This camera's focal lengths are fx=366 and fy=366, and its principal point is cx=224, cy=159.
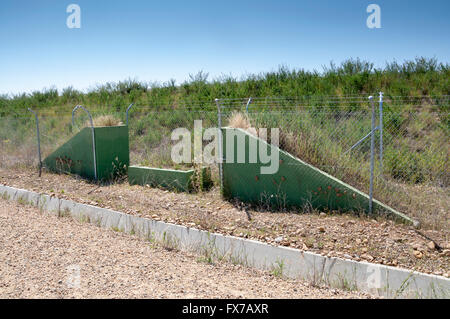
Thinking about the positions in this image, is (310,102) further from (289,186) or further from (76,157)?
(76,157)

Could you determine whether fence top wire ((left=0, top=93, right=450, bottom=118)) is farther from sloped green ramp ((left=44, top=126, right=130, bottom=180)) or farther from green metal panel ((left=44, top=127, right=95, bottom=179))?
green metal panel ((left=44, top=127, right=95, bottom=179))

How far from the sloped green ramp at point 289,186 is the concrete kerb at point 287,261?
4.63ft

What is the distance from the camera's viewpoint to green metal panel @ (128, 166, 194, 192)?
7.66 m

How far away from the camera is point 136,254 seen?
4645mm

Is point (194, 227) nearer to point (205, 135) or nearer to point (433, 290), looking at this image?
point (433, 290)

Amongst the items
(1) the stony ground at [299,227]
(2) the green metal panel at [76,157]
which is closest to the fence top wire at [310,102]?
(1) the stony ground at [299,227]

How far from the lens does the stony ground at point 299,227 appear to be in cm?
475

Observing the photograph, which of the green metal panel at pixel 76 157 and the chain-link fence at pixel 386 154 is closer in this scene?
the chain-link fence at pixel 386 154

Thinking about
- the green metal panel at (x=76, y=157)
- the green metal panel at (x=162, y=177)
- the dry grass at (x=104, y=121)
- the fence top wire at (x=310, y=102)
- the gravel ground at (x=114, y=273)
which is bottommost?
the gravel ground at (x=114, y=273)

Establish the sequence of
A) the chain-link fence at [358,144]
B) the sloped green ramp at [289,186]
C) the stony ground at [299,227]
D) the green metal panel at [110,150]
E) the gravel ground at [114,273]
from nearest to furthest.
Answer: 1. the gravel ground at [114,273]
2. the stony ground at [299,227]
3. the sloped green ramp at [289,186]
4. the chain-link fence at [358,144]
5. the green metal panel at [110,150]

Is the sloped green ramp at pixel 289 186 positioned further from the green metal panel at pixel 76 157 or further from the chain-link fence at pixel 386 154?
the green metal panel at pixel 76 157

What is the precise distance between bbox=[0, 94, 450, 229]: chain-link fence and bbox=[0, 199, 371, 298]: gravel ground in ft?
9.37

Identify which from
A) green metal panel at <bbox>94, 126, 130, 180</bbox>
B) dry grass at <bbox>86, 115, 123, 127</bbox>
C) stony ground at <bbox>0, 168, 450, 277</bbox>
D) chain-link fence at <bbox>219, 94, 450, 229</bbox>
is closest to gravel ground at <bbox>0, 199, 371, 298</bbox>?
stony ground at <bbox>0, 168, 450, 277</bbox>
